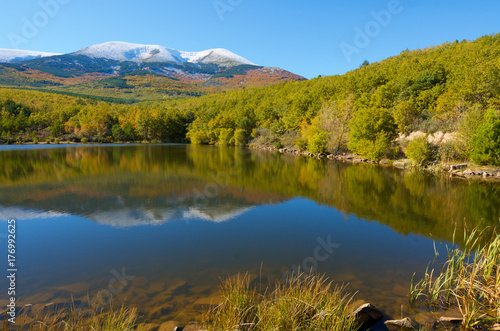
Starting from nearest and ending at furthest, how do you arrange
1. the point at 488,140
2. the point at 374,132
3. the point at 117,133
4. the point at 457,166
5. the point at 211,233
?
the point at 211,233 < the point at 488,140 < the point at 457,166 < the point at 374,132 < the point at 117,133

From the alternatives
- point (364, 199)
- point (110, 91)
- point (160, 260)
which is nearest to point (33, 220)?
point (160, 260)

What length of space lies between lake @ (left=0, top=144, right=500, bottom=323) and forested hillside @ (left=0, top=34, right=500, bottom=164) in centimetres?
1512

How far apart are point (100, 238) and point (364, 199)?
14.4 m

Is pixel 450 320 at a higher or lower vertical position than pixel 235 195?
higher

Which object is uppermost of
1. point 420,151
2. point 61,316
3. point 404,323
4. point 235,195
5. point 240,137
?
point 420,151

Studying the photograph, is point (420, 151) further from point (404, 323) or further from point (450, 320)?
point (404, 323)

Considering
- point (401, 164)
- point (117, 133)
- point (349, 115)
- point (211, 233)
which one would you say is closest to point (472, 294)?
point (211, 233)

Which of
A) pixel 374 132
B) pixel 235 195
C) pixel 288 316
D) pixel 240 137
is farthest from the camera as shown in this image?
pixel 240 137

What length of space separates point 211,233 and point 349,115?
42.5 meters

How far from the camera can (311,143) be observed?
44.8 meters

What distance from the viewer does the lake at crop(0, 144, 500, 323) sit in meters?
6.69

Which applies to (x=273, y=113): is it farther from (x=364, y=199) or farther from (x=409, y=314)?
(x=409, y=314)

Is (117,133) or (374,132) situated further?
(117,133)

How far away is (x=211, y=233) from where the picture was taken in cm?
1060
